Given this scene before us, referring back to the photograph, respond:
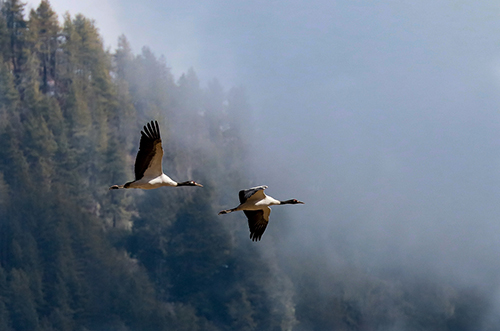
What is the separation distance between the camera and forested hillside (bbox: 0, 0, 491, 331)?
152 meters

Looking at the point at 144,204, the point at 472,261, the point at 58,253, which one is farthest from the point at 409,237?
the point at 58,253

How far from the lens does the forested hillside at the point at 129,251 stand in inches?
5984

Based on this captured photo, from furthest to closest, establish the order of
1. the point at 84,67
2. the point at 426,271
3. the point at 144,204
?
the point at 84,67 < the point at 144,204 < the point at 426,271

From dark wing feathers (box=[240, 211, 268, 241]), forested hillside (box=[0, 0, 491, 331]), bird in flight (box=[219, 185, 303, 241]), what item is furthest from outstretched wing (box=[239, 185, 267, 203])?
forested hillside (box=[0, 0, 491, 331])

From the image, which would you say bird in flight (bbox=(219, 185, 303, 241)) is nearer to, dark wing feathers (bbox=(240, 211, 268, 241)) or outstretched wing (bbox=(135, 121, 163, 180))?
dark wing feathers (bbox=(240, 211, 268, 241))

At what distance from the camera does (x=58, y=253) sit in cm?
15938

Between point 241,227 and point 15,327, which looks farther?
point 241,227

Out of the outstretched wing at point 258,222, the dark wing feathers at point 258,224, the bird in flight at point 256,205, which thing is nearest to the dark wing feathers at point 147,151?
the bird in flight at point 256,205

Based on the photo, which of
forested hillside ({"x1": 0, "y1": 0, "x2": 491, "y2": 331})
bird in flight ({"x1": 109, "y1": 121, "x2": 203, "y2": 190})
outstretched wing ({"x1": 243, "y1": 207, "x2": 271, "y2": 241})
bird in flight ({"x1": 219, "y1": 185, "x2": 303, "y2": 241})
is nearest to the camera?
bird in flight ({"x1": 109, "y1": 121, "x2": 203, "y2": 190})

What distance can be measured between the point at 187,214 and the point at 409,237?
116ft

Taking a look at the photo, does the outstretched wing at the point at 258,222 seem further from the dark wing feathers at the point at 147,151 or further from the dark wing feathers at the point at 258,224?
the dark wing feathers at the point at 147,151

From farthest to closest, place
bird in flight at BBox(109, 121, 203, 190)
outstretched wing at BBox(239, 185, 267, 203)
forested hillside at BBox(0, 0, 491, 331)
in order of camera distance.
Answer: forested hillside at BBox(0, 0, 491, 331) → outstretched wing at BBox(239, 185, 267, 203) → bird in flight at BBox(109, 121, 203, 190)

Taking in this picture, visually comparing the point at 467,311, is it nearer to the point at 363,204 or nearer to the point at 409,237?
the point at 409,237

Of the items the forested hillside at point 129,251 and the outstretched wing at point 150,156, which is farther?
the forested hillside at point 129,251
